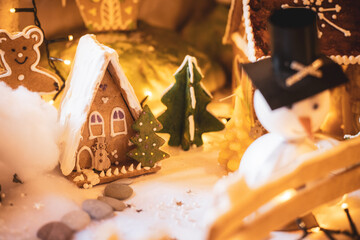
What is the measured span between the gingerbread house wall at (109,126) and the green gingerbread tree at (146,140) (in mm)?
55

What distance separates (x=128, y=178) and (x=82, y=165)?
0.64 ft

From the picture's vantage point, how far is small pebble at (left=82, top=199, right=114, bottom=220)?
5.02 feet

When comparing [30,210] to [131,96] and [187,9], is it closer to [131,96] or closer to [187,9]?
[131,96]

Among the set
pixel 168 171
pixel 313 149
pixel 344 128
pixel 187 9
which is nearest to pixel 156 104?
pixel 168 171

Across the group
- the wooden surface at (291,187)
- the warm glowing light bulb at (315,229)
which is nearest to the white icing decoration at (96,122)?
the wooden surface at (291,187)

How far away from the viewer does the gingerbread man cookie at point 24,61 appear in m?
1.73

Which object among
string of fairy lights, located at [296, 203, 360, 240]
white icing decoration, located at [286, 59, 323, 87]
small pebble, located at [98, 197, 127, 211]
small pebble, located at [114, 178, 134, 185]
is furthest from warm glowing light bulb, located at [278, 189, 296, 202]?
small pebble, located at [114, 178, 134, 185]

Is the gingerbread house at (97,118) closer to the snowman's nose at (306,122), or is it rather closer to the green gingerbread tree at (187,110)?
the green gingerbread tree at (187,110)

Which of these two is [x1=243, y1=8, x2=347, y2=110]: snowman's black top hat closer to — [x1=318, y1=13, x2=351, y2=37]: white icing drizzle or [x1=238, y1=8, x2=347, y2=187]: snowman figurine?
[x1=238, y1=8, x2=347, y2=187]: snowman figurine

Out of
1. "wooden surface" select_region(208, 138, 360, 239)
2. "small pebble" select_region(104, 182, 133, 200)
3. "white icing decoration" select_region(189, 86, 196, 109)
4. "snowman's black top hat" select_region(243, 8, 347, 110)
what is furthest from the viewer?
"white icing decoration" select_region(189, 86, 196, 109)

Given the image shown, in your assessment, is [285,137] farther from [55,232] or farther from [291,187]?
[55,232]

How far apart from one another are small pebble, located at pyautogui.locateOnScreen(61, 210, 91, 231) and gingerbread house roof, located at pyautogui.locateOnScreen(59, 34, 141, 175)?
253mm

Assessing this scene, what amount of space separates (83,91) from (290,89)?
805mm

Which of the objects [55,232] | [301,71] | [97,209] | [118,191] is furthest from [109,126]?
[301,71]
